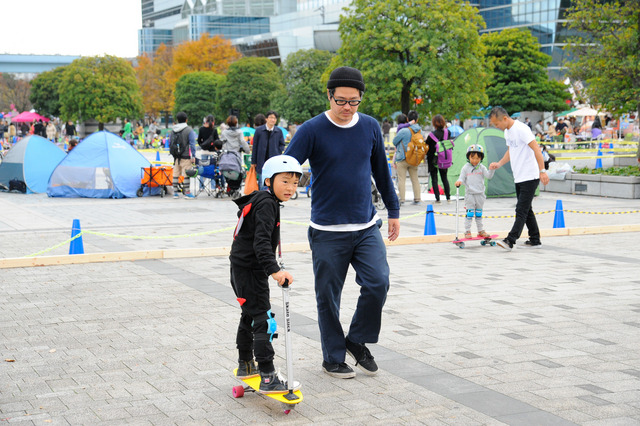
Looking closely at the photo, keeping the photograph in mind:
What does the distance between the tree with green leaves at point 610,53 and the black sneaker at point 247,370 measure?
53.2ft

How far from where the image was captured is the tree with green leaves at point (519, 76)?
48.0 metres

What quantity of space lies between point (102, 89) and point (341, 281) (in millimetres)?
54241

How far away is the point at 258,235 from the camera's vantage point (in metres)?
4.28

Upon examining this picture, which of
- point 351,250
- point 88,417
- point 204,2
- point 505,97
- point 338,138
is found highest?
point 204,2

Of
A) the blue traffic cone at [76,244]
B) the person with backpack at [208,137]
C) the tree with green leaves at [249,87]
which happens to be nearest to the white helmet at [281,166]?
the blue traffic cone at [76,244]

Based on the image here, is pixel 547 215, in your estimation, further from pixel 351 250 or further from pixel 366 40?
pixel 366 40

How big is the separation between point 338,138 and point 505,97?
1789 inches

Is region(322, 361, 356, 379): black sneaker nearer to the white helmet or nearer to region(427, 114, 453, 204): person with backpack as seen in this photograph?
the white helmet

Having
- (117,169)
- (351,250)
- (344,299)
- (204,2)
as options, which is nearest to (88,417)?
(351,250)

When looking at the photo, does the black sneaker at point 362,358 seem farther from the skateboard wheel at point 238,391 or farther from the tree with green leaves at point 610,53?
the tree with green leaves at point 610,53

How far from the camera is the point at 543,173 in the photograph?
9.64 m

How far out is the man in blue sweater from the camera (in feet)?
15.9

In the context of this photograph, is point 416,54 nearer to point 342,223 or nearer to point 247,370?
point 342,223

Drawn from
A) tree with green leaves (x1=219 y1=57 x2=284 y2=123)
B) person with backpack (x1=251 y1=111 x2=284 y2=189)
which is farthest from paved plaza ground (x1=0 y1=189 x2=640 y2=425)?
tree with green leaves (x1=219 y1=57 x2=284 y2=123)
